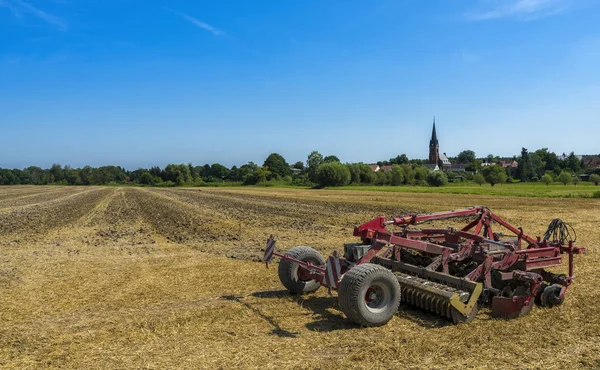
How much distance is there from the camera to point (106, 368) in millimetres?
5102

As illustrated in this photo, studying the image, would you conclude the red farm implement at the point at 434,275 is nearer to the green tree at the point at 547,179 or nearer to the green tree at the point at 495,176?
the green tree at the point at 495,176

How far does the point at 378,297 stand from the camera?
6633 millimetres

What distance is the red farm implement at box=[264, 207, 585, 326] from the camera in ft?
20.9

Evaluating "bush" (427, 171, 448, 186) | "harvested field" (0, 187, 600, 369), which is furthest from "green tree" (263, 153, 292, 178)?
"harvested field" (0, 187, 600, 369)

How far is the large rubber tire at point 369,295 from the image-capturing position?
20.3 feet

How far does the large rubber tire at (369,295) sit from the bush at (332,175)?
282ft

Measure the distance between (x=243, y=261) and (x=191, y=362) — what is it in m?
6.59

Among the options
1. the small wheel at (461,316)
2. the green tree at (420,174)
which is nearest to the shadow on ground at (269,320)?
the small wheel at (461,316)

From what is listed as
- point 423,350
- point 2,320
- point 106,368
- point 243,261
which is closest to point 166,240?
point 243,261

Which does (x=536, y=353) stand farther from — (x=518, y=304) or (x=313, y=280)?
(x=313, y=280)

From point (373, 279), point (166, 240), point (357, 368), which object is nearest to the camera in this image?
point (357, 368)

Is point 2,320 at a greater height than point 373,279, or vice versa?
point 373,279

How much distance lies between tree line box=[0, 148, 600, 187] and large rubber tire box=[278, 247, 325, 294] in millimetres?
84607

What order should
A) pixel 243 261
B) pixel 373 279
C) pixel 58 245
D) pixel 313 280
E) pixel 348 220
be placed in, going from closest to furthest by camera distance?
pixel 373 279 < pixel 313 280 < pixel 243 261 < pixel 58 245 < pixel 348 220
